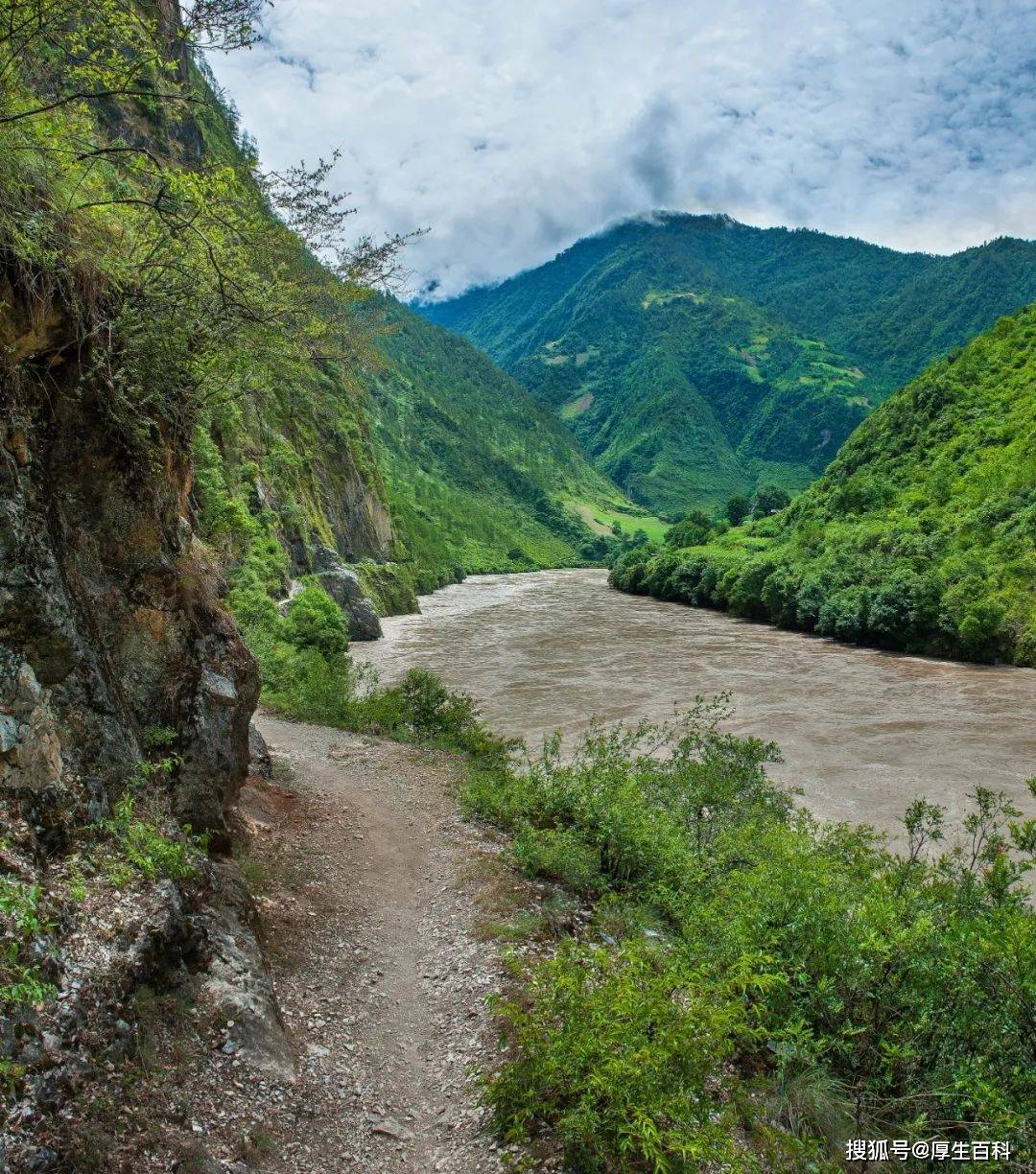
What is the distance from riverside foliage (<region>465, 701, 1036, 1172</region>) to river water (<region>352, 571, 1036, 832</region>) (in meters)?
11.3

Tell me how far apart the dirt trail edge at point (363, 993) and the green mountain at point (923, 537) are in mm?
45458

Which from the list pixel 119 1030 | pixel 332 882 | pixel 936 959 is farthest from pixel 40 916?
pixel 936 959

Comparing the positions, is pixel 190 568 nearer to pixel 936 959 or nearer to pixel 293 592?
pixel 936 959

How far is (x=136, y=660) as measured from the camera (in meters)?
8.46

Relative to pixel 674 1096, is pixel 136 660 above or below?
above

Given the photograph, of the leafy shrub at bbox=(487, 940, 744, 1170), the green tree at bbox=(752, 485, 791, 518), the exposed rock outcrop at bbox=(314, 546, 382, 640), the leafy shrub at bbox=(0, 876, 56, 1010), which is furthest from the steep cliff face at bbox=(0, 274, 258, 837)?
the green tree at bbox=(752, 485, 791, 518)

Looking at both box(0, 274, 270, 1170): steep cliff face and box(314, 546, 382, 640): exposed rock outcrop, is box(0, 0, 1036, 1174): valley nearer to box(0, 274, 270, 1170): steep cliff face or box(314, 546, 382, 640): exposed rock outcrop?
box(0, 274, 270, 1170): steep cliff face

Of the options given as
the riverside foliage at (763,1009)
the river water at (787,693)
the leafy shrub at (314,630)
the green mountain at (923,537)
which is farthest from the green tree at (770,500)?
the riverside foliage at (763,1009)

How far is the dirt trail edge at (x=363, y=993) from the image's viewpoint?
614 cm

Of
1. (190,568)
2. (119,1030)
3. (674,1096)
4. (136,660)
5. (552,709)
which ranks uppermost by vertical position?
(190,568)

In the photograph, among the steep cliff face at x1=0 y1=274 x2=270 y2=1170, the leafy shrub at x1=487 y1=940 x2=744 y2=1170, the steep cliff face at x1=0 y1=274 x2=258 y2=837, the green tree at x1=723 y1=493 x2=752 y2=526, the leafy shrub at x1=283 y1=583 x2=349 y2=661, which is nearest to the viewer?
the steep cliff face at x1=0 y1=274 x2=270 y2=1170

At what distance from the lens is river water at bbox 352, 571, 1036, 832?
A: 24875 millimetres

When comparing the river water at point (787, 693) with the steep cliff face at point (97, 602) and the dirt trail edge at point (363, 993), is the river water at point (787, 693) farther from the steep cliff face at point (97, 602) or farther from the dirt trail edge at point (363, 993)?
the steep cliff face at point (97, 602)

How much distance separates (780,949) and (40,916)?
26.6ft
